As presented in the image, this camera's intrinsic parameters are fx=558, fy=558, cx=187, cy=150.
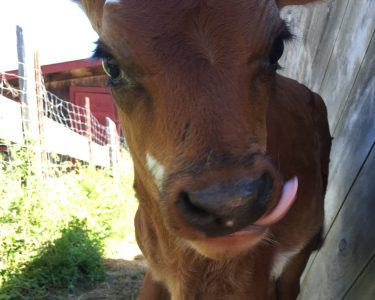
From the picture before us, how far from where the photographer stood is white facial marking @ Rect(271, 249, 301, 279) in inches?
111

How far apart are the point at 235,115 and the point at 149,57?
1.22 feet

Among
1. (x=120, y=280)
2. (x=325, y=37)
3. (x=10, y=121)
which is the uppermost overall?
(x=325, y=37)

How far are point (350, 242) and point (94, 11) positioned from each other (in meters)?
1.74

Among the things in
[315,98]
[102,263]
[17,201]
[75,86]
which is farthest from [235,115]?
[75,86]

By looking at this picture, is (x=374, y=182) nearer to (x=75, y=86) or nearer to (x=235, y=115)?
(x=235, y=115)

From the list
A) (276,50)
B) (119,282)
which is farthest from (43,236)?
(276,50)

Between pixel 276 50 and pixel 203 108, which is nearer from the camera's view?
pixel 203 108

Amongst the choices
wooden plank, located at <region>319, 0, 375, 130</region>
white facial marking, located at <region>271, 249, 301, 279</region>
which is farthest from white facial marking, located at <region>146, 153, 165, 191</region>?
wooden plank, located at <region>319, 0, 375, 130</region>

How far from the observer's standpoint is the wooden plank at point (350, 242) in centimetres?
272

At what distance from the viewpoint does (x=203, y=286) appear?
2627 millimetres

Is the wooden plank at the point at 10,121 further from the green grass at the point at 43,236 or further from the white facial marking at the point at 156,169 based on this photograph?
the white facial marking at the point at 156,169

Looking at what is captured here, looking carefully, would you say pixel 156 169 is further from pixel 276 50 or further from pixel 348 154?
pixel 348 154

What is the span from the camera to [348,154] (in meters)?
3.18

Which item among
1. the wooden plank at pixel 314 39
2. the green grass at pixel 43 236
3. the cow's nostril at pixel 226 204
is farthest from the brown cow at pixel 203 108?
the green grass at pixel 43 236
